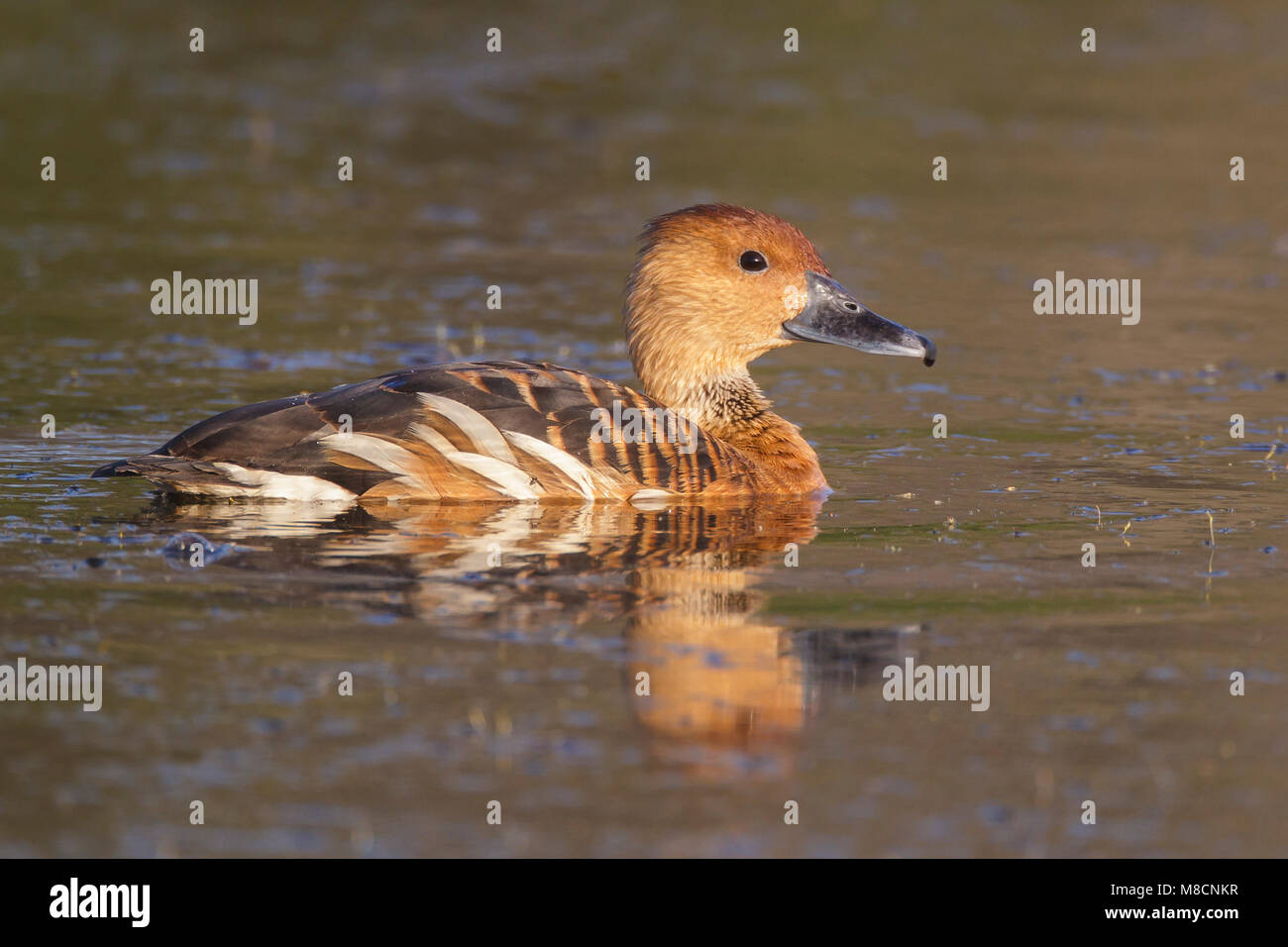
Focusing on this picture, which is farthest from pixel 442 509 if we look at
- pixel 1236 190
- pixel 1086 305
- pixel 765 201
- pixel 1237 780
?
pixel 1236 190

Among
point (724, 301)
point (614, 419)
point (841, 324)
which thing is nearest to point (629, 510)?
point (614, 419)

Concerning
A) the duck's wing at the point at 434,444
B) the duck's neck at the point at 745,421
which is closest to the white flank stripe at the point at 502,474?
the duck's wing at the point at 434,444

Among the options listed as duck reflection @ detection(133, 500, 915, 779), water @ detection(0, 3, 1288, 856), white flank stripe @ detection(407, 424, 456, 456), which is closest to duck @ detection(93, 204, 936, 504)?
white flank stripe @ detection(407, 424, 456, 456)

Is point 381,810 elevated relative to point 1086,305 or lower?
lower

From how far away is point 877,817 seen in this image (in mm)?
5656

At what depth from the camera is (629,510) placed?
9195 millimetres

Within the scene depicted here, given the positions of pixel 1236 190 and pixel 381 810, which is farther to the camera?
pixel 1236 190

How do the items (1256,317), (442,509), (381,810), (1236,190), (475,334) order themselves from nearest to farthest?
(381,810), (442,509), (475,334), (1256,317), (1236,190)

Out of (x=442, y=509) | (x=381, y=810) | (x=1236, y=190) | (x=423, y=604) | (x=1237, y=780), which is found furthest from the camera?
(x=1236, y=190)

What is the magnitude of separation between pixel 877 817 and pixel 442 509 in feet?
12.9

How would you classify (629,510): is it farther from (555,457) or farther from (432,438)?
(432,438)

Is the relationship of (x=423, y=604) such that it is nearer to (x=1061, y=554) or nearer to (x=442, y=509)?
(x=442, y=509)

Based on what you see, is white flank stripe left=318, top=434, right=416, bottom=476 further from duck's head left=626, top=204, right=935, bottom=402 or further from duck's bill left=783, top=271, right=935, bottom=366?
duck's bill left=783, top=271, right=935, bottom=366

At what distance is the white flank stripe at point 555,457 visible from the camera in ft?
29.2
